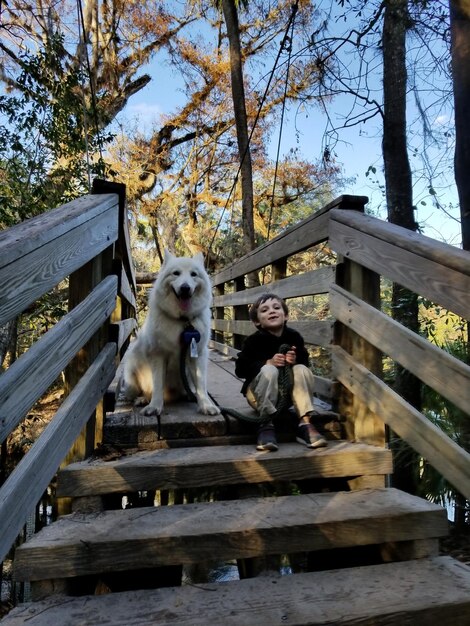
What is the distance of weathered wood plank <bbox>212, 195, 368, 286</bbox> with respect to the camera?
2760 millimetres

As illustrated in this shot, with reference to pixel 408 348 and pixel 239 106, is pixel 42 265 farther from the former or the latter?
pixel 239 106

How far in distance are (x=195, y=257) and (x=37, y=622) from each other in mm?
2486

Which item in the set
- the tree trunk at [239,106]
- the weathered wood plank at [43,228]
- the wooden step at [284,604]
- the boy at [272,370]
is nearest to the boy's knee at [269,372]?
the boy at [272,370]

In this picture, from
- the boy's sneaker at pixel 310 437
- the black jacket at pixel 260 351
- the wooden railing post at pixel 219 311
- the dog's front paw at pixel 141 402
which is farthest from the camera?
the wooden railing post at pixel 219 311

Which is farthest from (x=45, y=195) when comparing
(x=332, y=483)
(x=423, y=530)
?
(x=423, y=530)

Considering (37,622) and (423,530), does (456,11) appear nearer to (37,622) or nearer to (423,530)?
(423,530)

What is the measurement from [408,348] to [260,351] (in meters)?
1.07

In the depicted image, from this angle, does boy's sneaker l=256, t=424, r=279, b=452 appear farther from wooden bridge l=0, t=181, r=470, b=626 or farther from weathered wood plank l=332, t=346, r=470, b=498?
weathered wood plank l=332, t=346, r=470, b=498

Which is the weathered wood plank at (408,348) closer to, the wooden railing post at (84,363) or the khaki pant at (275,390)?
the khaki pant at (275,390)

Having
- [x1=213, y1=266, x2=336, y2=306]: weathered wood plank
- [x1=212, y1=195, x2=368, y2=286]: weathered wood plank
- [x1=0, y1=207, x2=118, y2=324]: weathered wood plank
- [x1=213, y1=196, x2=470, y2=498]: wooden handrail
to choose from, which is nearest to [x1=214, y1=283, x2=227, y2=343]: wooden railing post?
[x1=212, y1=195, x2=368, y2=286]: weathered wood plank

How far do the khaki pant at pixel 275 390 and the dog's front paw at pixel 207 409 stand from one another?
0.26m

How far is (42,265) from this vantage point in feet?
4.48

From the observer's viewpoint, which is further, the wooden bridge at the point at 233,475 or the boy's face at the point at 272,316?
the boy's face at the point at 272,316

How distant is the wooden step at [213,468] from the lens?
2.01 m
